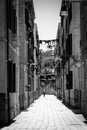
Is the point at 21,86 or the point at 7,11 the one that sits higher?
the point at 7,11

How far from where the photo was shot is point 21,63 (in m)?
30.6

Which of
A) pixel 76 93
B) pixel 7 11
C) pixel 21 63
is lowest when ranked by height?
pixel 76 93

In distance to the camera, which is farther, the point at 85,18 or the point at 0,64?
the point at 85,18

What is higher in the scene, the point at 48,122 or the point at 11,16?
the point at 11,16

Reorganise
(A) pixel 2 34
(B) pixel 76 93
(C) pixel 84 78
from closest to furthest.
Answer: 1. (A) pixel 2 34
2. (C) pixel 84 78
3. (B) pixel 76 93

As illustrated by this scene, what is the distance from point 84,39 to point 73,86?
8.37 metres

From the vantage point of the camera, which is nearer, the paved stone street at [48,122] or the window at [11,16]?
the paved stone street at [48,122]

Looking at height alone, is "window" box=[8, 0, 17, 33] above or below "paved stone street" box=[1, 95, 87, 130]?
above

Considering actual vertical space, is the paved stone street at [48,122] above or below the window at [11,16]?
below

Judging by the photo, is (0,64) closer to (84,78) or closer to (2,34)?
(2,34)

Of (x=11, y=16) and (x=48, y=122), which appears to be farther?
(x=11, y=16)

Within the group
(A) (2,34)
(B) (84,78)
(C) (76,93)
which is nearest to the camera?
(A) (2,34)

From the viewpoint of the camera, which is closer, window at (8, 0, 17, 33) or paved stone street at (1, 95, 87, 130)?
paved stone street at (1, 95, 87, 130)

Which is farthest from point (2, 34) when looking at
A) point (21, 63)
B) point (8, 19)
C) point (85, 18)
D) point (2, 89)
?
point (21, 63)
